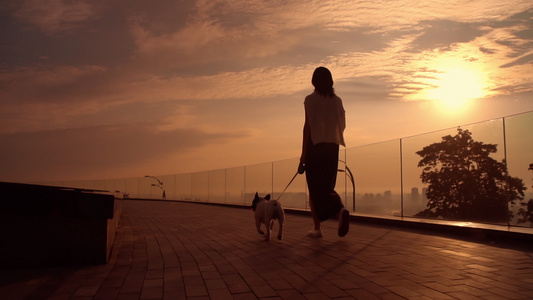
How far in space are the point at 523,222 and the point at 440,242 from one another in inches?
61.9

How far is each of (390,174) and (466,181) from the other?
6.57 feet

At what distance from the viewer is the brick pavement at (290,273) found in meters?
2.86

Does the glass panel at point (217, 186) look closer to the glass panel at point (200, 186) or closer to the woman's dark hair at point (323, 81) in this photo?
the glass panel at point (200, 186)

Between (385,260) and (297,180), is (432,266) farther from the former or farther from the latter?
(297,180)

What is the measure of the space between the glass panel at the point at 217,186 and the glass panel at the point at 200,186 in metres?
0.46

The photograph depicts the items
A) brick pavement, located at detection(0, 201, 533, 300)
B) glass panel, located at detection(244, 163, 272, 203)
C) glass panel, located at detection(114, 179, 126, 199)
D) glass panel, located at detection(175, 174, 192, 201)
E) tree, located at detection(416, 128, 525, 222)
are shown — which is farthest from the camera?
glass panel, located at detection(114, 179, 126, 199)

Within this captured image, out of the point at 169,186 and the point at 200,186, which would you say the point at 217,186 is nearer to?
the point at 200,186

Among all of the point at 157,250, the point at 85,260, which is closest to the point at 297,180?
the point at 157,250

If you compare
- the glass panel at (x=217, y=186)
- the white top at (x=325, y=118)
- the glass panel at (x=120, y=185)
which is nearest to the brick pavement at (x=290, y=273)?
the white top at (x=325, y=118)

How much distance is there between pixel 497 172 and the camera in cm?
666

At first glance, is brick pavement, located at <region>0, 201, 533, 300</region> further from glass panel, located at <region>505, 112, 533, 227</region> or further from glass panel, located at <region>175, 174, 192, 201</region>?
glass panel, located at <region>175, 174, 192, 201</region>

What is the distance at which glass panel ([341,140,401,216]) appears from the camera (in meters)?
9.10

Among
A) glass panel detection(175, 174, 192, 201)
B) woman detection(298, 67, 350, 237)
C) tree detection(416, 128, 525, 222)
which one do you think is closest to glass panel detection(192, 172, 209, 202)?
glass panel detection(175, 174, 192, 201)

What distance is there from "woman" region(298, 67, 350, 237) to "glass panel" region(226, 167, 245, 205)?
36.2ft
